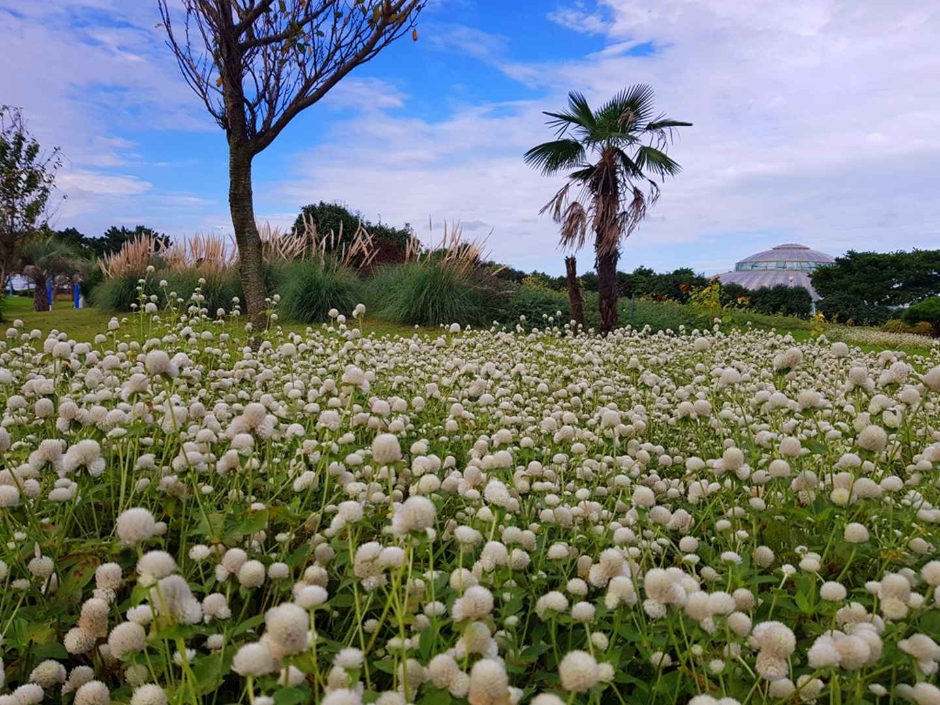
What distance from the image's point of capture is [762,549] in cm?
227

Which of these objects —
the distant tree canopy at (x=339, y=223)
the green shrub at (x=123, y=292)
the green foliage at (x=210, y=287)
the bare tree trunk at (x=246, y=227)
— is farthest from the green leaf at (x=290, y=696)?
the distant tree canopy at (x=339, y=223)

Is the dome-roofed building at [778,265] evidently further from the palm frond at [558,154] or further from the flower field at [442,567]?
the flower field at [442,567]

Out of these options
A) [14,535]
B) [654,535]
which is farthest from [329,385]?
[654,535]

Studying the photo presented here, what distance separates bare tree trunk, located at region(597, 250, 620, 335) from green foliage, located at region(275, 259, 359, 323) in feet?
19.1

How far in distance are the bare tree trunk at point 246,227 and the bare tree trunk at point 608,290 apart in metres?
7.74

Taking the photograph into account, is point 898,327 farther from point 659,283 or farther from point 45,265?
point 45,265

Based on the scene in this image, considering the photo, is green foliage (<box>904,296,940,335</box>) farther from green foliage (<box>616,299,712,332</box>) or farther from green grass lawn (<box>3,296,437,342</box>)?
green grass lawn (<box>3,296,437,342</box>)

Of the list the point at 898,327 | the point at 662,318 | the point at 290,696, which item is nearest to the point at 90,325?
the point at 662,318

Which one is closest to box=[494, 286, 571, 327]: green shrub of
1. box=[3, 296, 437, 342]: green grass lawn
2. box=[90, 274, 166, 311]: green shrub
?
box=[3, 296, 437, 342]: green grass lawn

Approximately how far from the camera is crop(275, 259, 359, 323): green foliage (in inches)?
563

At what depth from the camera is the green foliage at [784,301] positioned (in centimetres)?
3322

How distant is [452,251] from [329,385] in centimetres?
1197

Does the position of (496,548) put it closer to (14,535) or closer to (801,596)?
(801,596)

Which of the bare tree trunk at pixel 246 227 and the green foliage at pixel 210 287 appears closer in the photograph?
the bare tree trunk at pixel 246 227
